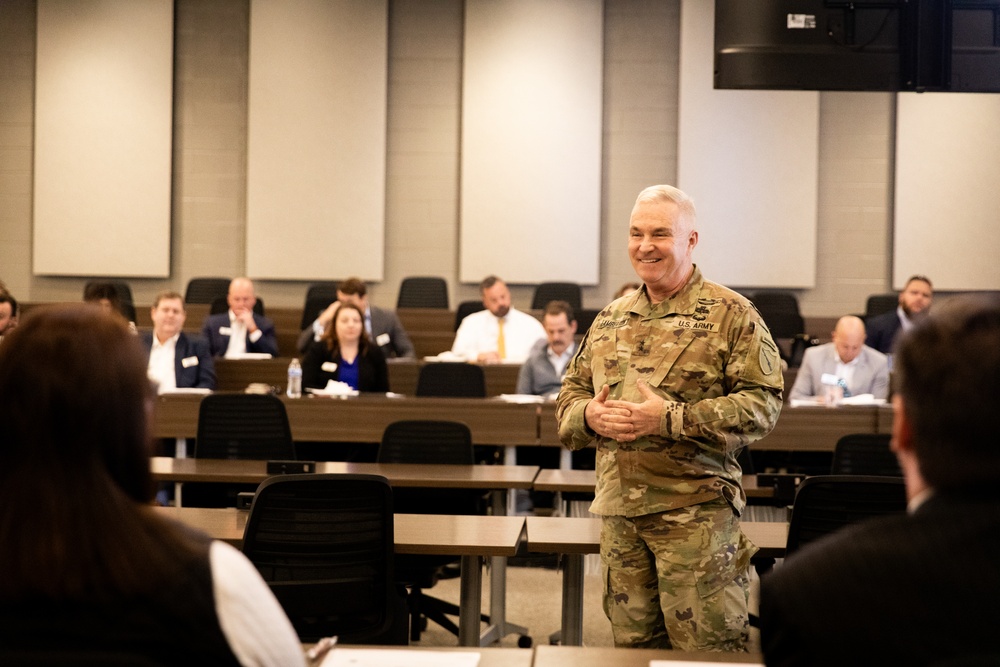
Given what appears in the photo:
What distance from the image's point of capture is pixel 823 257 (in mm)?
11750

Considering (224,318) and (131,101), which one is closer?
(224,318)

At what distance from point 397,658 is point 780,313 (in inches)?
340

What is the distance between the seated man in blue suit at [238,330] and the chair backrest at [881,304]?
5.63 metres

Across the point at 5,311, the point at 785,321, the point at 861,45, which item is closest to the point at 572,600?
the point at 861,45

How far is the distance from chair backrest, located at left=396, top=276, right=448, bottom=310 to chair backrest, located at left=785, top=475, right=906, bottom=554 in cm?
759

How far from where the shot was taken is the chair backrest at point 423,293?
1100 centimetres

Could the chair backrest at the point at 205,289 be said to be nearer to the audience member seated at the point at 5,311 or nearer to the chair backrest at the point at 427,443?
the audience member seated at the point at 5,311

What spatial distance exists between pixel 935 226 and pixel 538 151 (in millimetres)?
4158

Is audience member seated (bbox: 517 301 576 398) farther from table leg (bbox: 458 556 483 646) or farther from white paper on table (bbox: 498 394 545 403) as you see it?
table leg (bbox: 458 556 483 646)

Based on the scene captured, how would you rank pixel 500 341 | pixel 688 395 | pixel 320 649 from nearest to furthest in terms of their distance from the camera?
pixel 320 649
pixel 688 395
pixel 500 341

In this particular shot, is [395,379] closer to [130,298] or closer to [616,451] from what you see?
[130,298]

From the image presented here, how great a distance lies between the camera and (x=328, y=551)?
3521 mm

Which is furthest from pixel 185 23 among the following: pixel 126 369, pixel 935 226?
pixel 126 369

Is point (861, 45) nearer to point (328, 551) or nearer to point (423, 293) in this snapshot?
point (328, 551)
